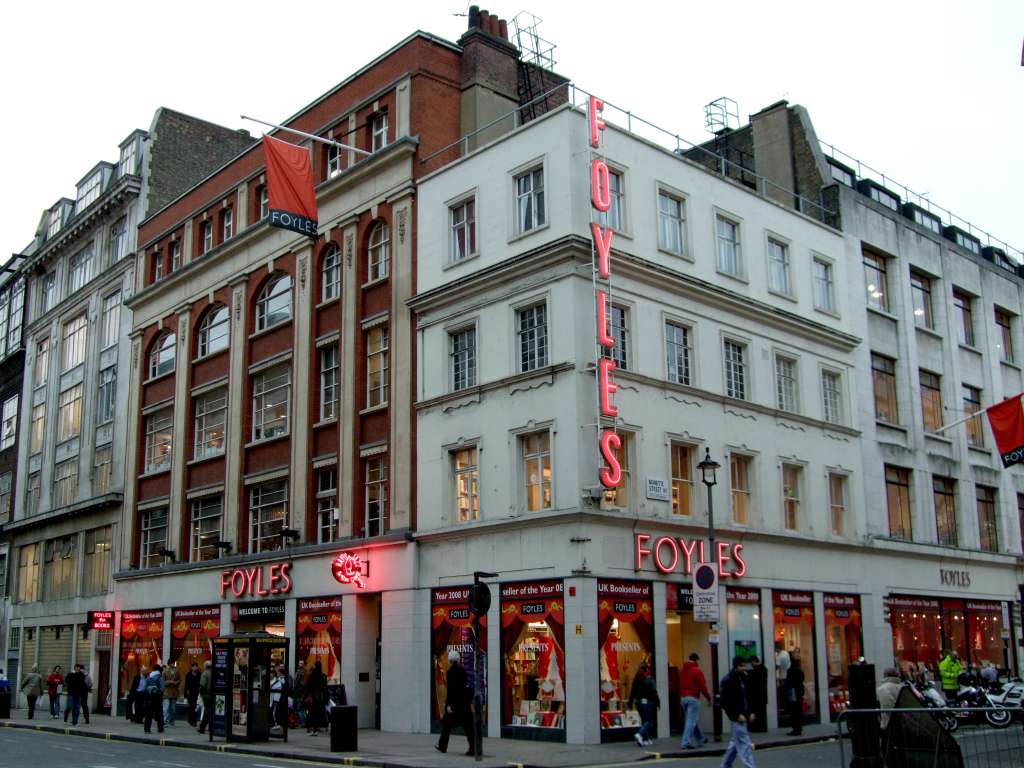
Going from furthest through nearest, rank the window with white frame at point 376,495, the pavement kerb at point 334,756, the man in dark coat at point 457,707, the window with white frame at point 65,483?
the window with white frame at point 65,483, the window with white frame at point 376,495, the man in dark coat at point 457,707, the pavement kerb at point 334,756

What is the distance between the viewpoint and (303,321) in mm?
35156

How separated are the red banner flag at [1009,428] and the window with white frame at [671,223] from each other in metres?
11.9

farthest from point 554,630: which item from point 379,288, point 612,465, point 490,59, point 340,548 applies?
point 490,59

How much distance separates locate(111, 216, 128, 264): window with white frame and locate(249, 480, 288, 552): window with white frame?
55.1 feet

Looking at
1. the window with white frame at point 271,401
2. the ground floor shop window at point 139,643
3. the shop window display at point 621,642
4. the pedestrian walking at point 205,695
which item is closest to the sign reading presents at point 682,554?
the shop window display at point 621,642

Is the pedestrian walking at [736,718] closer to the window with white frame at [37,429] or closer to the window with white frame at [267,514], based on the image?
the window with white frame at [267,514]

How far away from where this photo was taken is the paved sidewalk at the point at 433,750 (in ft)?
69.0

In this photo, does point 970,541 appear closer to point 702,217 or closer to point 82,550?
point 702,217

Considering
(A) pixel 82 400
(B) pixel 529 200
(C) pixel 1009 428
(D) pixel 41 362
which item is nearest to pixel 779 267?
(C) pixel 1009 428

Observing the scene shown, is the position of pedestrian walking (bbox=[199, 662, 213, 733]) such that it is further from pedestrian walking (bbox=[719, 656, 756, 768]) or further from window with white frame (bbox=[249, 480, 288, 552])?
pedestrian walking (bbox=[719, 656, 756, 768])

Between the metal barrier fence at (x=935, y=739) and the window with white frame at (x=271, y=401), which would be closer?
the metal barrier fence at (x=935, y=739)

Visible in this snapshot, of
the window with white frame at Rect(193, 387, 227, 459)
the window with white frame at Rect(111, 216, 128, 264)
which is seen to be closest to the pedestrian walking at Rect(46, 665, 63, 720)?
the window with white frame at Rect(193, 387, 227, 459)

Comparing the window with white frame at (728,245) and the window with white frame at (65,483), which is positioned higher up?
the window with white frame at (728,245)

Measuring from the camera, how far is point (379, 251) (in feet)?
109
